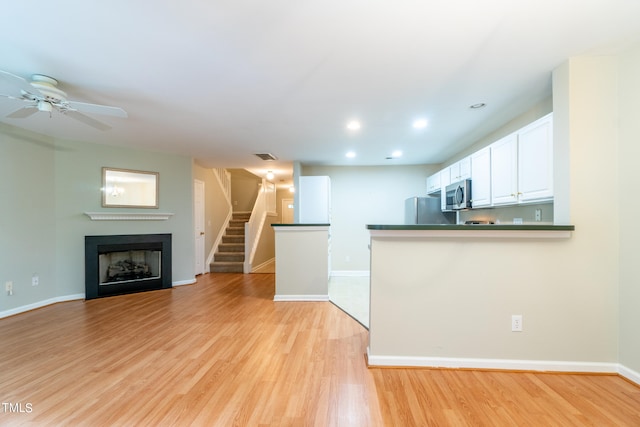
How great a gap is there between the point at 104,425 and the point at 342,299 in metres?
3.08

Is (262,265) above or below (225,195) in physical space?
below

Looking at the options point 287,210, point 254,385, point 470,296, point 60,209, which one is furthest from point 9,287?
point 287,210

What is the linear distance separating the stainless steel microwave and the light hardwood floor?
221 cm

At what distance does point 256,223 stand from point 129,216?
113 inches

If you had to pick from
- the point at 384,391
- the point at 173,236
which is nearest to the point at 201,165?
the point at 173,236

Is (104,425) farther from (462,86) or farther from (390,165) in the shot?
(390,165)

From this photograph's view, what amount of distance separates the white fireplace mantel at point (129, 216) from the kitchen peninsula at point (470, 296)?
14.1ft

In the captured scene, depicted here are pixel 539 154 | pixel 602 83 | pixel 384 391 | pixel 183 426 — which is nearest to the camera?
pixel 183 426

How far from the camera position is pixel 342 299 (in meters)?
4.21

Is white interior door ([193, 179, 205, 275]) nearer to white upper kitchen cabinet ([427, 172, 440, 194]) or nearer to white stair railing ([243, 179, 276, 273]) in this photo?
white stair railing ([243, 179, 276, 273])

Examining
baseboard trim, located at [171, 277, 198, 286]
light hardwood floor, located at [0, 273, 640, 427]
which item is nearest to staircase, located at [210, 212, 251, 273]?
baseboard trim, located at [171, 277, 198, 286]

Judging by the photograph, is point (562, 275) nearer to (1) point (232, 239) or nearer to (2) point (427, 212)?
(2) point (427, 212)

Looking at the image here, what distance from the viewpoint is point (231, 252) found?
271 inches

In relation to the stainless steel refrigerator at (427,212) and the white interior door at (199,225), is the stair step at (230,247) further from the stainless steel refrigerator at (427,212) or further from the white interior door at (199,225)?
the stainless steel refrigerator at (427,212)
